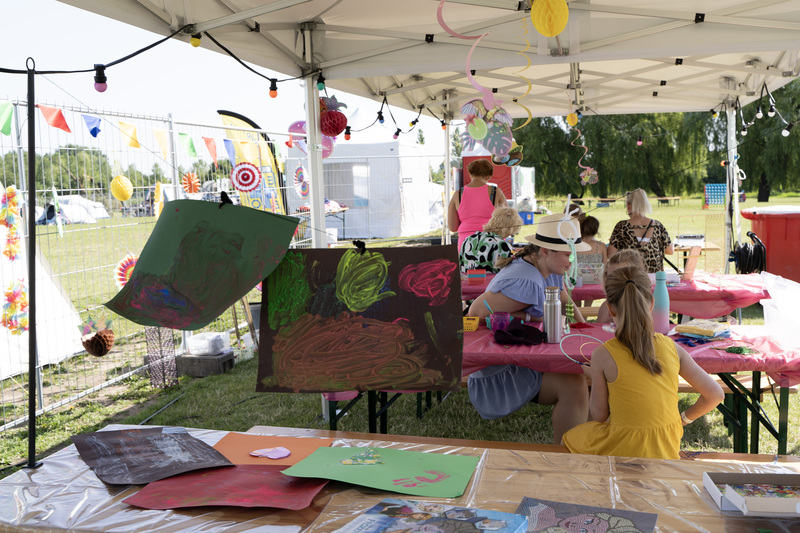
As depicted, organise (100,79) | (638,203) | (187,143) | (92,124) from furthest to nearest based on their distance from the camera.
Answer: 1. (187,143)
2. (638,203)
3. (92,124)
4. (100,79)

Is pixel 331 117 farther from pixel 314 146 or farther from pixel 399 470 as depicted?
pixel 399 470

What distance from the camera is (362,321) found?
2252 millimetres

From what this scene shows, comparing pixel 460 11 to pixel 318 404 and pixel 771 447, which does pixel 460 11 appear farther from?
pixel 771 447

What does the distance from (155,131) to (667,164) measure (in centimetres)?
1957

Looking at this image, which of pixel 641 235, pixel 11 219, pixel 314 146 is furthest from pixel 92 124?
pixel 641 235

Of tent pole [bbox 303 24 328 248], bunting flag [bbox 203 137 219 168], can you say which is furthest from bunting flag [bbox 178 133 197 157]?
tent pole [bbox 303 24 328 248]

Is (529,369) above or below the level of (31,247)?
below

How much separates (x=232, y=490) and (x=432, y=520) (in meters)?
0.49

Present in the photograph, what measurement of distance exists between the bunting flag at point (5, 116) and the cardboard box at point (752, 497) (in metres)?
4.27

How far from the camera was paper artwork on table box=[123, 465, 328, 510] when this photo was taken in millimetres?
1365

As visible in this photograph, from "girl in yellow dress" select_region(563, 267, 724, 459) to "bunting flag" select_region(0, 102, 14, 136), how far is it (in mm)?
3768

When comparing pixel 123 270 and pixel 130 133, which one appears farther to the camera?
pixel 130 133

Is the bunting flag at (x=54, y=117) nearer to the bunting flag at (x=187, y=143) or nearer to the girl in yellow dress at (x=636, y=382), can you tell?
the bunting flag at (x=187, y=143)

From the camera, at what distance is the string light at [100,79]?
2.56 m
